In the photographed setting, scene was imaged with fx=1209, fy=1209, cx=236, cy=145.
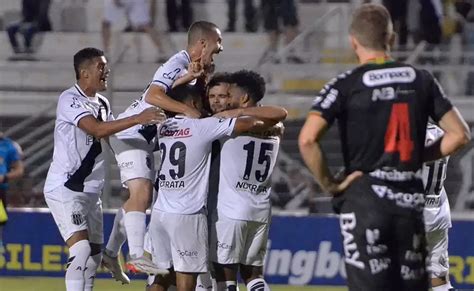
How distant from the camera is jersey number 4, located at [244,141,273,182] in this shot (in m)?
9.12

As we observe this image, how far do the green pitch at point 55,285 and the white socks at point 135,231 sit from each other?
3201mm

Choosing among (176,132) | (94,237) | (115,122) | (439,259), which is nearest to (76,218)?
(94,237)

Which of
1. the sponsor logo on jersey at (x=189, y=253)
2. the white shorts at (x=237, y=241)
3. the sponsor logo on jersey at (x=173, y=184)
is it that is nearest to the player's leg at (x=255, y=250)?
the white shorts at (x=237, y=241)

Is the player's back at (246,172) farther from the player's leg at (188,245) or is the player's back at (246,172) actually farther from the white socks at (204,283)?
the white socks at (204,283)

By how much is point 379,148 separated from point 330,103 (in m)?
0.37

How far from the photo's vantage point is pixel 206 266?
912cm

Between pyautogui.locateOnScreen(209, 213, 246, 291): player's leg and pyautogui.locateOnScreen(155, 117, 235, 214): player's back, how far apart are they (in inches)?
9.7

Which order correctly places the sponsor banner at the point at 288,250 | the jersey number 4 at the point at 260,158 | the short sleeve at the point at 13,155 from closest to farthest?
the jersey number 4 at the point at 260,158, the sponsor banner at the point at 288,250, the short sleeve at the point at 13,155

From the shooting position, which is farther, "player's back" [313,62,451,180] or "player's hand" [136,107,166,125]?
"player's hand" [136,107,166,125]

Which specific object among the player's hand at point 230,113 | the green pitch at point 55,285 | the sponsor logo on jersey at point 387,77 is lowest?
the green pitch at point 55,285

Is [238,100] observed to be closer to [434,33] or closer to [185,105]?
[185,105]

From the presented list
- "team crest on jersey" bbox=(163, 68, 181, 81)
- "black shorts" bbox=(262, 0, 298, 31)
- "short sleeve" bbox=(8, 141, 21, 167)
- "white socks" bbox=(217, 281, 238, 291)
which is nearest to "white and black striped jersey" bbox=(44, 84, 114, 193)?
"team crest on jersey" bbox=(163, 68, 181, 81)

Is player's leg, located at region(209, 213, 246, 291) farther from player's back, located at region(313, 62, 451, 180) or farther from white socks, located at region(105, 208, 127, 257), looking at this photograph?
player's back, located at region(313, 62, 451, 180)

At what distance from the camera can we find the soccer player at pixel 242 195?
9.15 m
